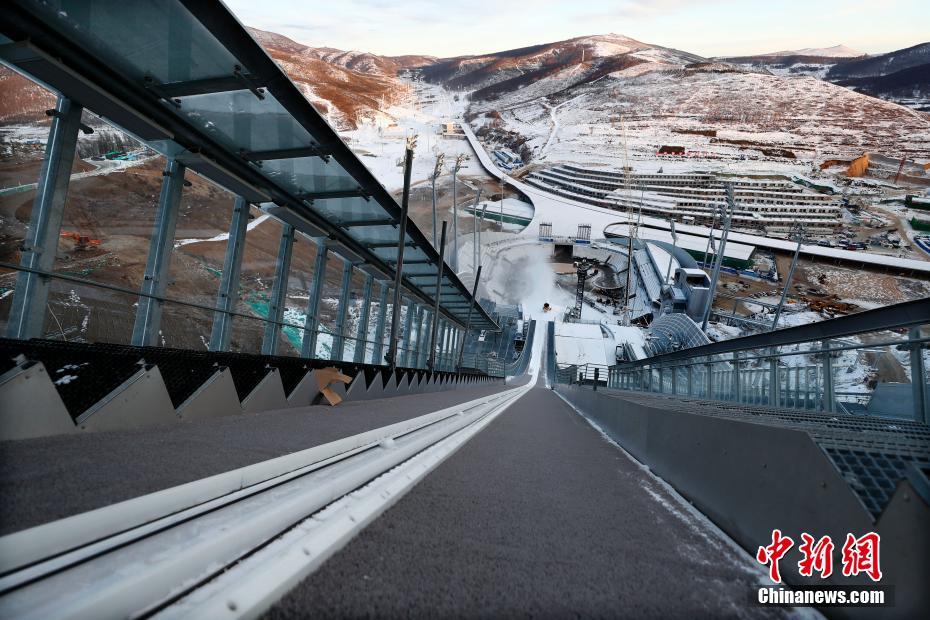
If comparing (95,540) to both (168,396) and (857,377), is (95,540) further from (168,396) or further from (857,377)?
(857,377)

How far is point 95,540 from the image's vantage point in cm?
155

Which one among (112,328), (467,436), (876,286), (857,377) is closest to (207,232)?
(112,328)

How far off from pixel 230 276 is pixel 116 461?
286 inches

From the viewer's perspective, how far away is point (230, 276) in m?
9.30

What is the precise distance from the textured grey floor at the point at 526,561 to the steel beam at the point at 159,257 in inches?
197

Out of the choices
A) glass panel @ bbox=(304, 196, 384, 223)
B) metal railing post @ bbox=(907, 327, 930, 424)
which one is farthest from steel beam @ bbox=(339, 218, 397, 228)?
metal railing post @ bbox=(907, 327, 930, 424)

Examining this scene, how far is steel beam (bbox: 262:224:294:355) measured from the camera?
10.6 m

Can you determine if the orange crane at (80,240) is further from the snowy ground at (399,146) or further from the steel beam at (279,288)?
the snowy ground at (399,146)

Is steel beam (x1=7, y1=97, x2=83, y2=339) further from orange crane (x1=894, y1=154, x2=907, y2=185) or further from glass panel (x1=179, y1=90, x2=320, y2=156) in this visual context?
orange crane (x1=894, y1=154, x2=907, y2=185)

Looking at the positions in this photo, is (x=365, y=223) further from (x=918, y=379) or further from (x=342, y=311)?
(x=918, y=379)

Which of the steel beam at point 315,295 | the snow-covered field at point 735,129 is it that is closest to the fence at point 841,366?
the steel beam at point 315,295

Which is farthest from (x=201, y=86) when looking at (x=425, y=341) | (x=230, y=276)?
(x=425, y=341)

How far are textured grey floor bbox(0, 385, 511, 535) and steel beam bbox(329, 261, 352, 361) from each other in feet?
34.3

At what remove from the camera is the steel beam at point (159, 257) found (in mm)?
6676
